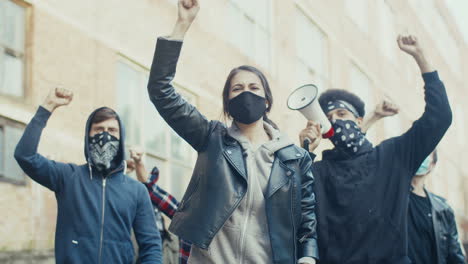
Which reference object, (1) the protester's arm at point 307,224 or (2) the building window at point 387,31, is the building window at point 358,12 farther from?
(1) the protester's arm at point 307,224

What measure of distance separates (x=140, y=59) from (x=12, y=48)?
2347mm

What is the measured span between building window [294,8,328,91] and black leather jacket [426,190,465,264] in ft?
28.5

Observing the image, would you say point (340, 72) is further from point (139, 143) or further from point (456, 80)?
point (456, 80)

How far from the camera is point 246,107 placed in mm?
4164

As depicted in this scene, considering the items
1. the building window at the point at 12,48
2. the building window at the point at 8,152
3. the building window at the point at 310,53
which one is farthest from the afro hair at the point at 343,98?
the building window at the point at 310,53

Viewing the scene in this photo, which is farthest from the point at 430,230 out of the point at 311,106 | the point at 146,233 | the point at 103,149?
the point at 103,149

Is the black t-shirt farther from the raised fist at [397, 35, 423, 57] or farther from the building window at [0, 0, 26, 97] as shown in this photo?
the building window at [0, 0, 26, 97]

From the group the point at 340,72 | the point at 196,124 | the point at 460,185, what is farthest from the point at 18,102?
the point at 460,185

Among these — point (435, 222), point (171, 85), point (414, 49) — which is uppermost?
point (414, 49)

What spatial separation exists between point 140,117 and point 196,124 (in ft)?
19.0

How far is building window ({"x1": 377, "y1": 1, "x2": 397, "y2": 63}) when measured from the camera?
2235cm

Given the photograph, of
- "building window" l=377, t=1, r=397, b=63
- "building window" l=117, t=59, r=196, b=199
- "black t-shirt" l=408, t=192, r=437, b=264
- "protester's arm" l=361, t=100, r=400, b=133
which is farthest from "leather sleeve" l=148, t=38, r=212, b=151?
"building window" l=377, t=1, r=397, b=63

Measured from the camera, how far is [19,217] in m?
7.23

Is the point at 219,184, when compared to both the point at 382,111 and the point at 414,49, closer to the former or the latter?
the point at 414,49
